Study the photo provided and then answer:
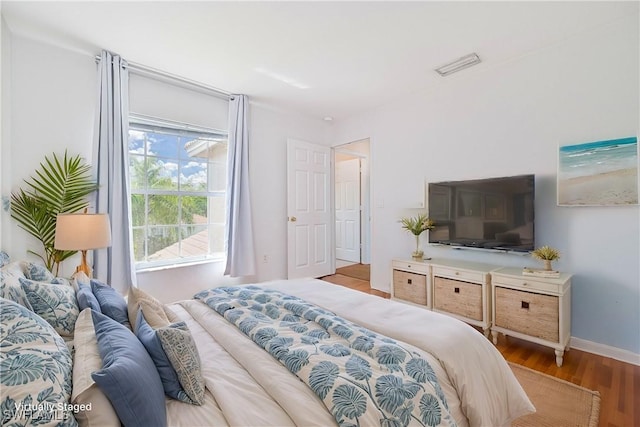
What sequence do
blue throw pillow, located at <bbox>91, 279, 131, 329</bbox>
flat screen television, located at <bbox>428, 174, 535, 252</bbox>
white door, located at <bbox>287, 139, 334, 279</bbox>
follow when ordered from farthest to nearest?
white door, located at <bbox>287, 139, 334, 279</bbox>, flat screen television, located at <bbox>428, 174, 535, 252</bbox>, blue throw pillow, located at <bbox>91, 279, 131, 329</bbox>

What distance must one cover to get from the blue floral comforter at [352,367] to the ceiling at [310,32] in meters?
2.06

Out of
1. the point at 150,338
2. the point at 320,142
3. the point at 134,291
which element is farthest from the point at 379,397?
the point at 320,142

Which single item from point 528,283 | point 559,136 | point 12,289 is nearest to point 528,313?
point 528,283

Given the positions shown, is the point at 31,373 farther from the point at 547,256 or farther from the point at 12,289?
the point at 547,256

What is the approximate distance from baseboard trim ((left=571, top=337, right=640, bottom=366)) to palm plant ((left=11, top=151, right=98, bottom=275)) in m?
4.32

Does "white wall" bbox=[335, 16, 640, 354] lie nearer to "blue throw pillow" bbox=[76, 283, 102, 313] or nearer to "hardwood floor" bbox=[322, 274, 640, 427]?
"hardwood floor" bbox=[322, 274, 640, 427]

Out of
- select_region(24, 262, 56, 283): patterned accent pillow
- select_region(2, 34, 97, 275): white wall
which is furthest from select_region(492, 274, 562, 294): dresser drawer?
select_region(2, 34, 97, 275): white wall

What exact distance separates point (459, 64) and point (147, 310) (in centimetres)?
316

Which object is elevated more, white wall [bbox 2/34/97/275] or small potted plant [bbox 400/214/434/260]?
white wall [bbox 2/34/97/275]

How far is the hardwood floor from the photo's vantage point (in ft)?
5.46

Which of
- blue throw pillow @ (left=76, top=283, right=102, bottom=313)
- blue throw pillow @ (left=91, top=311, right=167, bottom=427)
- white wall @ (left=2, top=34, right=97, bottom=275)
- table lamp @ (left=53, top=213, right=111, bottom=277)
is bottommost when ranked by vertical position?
blue throw pillow @ (left=91, top=311, right=167, bottom=427)

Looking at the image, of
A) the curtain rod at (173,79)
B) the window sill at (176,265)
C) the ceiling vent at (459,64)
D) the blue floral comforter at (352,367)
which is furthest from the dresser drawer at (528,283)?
the curtain rod at (173,79)

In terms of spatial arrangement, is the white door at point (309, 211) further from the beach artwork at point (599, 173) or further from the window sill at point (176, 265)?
the beach artwork at point (599, 173)

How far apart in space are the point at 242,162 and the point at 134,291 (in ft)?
8.17
